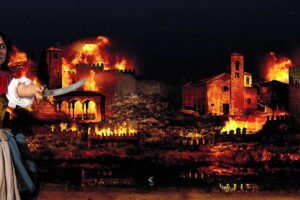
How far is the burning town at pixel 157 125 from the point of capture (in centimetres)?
2597

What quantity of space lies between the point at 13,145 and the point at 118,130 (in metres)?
33.6

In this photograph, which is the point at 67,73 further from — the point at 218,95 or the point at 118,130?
the point at 218,95

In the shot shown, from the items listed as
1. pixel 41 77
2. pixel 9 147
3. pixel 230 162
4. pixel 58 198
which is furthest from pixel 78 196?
pixel 41 77

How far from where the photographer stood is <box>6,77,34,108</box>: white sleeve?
398 cm

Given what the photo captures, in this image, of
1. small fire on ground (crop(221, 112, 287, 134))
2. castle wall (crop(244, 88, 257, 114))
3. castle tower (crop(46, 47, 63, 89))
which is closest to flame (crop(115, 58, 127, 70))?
castle tower (crop(46, 47, 63, 89))

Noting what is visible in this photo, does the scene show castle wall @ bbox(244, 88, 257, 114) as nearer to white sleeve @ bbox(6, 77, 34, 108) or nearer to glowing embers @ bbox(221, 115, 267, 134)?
glowing embers @ bbox(221, 115, 267, 134)

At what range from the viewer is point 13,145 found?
4062mm

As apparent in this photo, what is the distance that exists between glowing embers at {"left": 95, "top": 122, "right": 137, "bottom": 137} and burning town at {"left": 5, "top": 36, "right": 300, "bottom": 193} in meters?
0.08

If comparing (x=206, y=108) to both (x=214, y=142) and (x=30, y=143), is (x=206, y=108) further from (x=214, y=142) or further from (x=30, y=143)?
(x=30, y=143)

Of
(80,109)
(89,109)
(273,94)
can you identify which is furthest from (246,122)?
(80,109)

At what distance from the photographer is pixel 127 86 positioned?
156 ft

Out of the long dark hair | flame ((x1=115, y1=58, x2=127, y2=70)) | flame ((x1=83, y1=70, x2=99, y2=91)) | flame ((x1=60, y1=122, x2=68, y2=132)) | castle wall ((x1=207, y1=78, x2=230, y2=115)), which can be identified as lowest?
flame ((x1=60, y1=122, x2=68, y2=132))

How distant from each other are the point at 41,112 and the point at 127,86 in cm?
1126

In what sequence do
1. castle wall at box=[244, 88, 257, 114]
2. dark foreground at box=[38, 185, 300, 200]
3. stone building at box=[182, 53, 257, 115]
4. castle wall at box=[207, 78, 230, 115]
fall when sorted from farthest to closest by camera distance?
castle wall at box=[244, 88, 257, 114]
stone building at box=[182, 53, 257, 115]
castle wall at box=[207, 78, 230, 115]
dark foreground at box=[38, 185, 300, 200]
